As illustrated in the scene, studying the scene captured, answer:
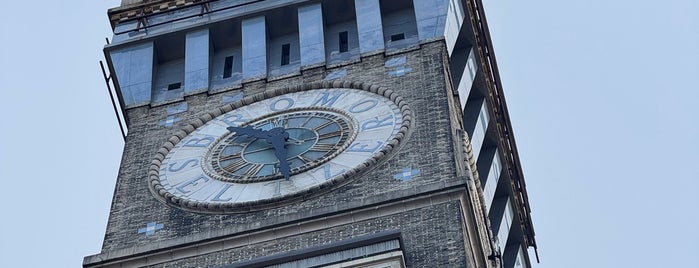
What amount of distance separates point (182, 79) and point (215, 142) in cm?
348

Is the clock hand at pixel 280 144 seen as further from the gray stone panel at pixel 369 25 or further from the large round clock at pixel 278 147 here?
the gray stone panel at pixel 369 25

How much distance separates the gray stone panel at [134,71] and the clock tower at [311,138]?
40 mm

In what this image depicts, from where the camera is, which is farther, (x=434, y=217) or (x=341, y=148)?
(x=341, y=148)

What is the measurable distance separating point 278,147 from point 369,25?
4604 millimetres

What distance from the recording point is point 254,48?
43.4m

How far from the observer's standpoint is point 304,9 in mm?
43750

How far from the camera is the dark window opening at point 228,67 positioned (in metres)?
43.4

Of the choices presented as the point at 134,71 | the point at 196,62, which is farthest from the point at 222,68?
the point at 134,71

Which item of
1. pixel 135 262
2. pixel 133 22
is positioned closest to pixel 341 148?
pixel 135 262

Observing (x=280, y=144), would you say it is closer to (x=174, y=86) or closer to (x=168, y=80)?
(x=174, y=86)

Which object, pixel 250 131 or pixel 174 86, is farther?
pixel 174 86

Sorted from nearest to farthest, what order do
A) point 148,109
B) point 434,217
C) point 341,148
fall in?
point 434,217
point 341,148
point 148,109

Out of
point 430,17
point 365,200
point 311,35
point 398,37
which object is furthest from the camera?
point 311,35

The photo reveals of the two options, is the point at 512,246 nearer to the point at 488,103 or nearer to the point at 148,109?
the point at 488,103
